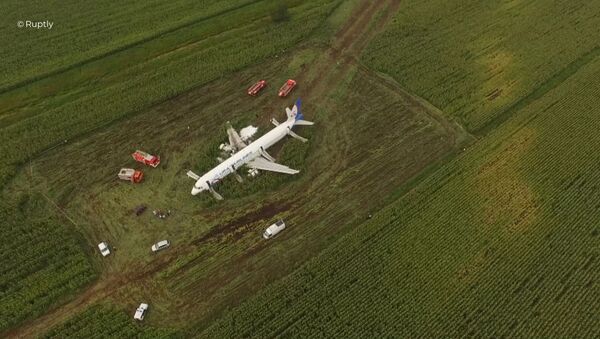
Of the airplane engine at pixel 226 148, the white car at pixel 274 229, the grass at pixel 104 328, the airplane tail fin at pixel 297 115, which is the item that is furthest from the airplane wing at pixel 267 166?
the grass at pixel 104 328

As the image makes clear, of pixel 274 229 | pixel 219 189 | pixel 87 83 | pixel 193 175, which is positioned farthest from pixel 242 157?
pixel 87 83

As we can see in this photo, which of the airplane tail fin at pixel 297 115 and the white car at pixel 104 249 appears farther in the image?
the airplane tail fin at pixel 297 115

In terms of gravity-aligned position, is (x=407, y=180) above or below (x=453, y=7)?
below

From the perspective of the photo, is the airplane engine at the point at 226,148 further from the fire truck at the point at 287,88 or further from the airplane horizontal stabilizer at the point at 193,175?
the fire truck at the point at 287,88

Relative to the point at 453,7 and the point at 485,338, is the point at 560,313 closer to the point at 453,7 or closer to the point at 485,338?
the point at 485,338

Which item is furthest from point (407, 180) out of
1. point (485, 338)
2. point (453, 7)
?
point (453, 7)

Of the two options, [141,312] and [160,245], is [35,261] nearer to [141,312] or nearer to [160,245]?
[160,245]
